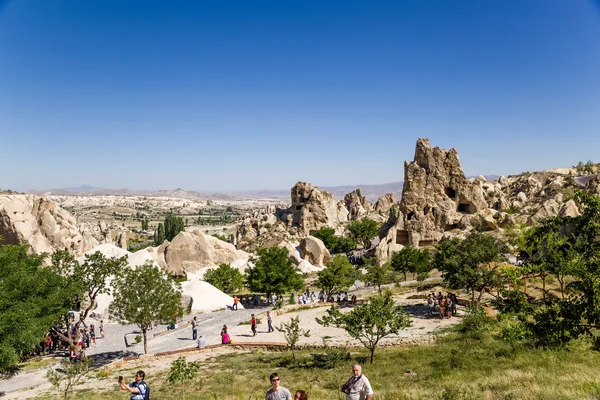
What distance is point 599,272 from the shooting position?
8.05 metres

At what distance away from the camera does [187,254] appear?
50.2 meters

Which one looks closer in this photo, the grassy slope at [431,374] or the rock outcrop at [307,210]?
the grassy slope at [431,374]

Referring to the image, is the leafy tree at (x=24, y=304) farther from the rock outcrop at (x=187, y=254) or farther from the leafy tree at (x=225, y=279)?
the rock outcrop at (x=187, y=254)

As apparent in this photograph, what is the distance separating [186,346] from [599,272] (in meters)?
20.9

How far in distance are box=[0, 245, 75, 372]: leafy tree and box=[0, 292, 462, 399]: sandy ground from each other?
1448 millimetres

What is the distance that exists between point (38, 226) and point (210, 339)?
116 ft

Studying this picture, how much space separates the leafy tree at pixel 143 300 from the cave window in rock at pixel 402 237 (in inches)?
2074

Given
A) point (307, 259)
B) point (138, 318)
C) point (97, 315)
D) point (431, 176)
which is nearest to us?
point (138, 318)

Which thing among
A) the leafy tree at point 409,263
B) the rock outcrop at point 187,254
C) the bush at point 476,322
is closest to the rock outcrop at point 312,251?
the rock outcrop at point 187,254

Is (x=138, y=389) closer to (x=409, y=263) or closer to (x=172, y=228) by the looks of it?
(x=409, y=263)

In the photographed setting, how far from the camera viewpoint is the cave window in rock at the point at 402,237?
68.1 m

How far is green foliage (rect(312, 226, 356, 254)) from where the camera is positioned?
78812 mm

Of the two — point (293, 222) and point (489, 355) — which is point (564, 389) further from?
point (293, 222)

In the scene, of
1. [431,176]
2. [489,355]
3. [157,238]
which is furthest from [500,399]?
[157,238]
